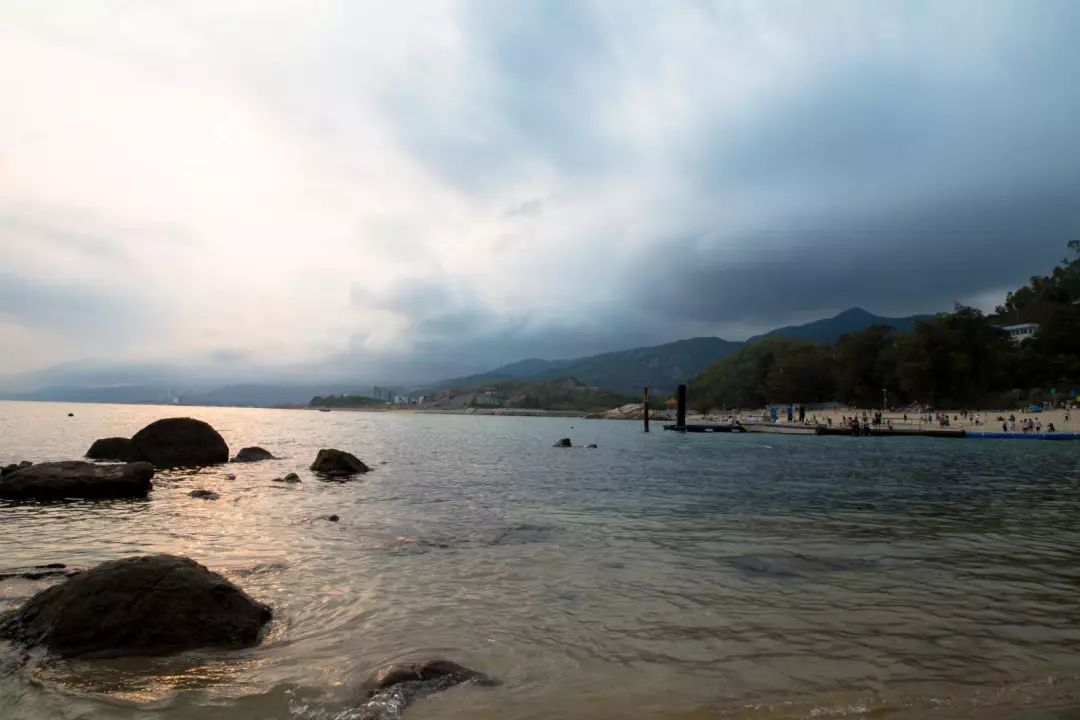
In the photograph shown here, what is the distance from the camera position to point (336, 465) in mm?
31344

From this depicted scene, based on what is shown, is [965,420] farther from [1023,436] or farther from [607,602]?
[607,602]

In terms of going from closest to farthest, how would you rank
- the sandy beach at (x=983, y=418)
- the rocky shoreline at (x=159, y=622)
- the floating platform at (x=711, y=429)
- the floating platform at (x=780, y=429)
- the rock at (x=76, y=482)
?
1. the rocky shoreline at (x=159, y=622)
2. the rock at (x=76, y=482)
3. the sandy beach at (x=983, y=418)
4. the floating platform at (x=780, y=429)
5. the floating platform at (x=711, y=429)

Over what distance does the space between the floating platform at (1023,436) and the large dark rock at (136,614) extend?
327ft

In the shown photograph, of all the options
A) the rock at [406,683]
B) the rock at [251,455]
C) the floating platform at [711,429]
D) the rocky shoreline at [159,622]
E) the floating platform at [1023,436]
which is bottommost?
the floating platform at [711,429]

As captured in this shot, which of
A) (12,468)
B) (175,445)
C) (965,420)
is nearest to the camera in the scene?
(12,468)

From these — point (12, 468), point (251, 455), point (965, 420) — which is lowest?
point (251, 455)

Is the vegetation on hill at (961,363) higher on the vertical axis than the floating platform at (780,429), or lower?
higher

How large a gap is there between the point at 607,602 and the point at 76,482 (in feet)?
67.5

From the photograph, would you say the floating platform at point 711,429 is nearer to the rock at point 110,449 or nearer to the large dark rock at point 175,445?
the large dark rock at point 175,445

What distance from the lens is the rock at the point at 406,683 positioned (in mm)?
6118

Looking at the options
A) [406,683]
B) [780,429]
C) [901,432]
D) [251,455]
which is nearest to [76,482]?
[251,455]

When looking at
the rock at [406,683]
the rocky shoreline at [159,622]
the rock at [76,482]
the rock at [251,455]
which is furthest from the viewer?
the rock at [251,455]

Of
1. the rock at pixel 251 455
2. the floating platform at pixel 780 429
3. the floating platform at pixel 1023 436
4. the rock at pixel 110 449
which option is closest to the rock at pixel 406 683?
the rock at pixel 251 455

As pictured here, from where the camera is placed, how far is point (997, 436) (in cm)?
8519
